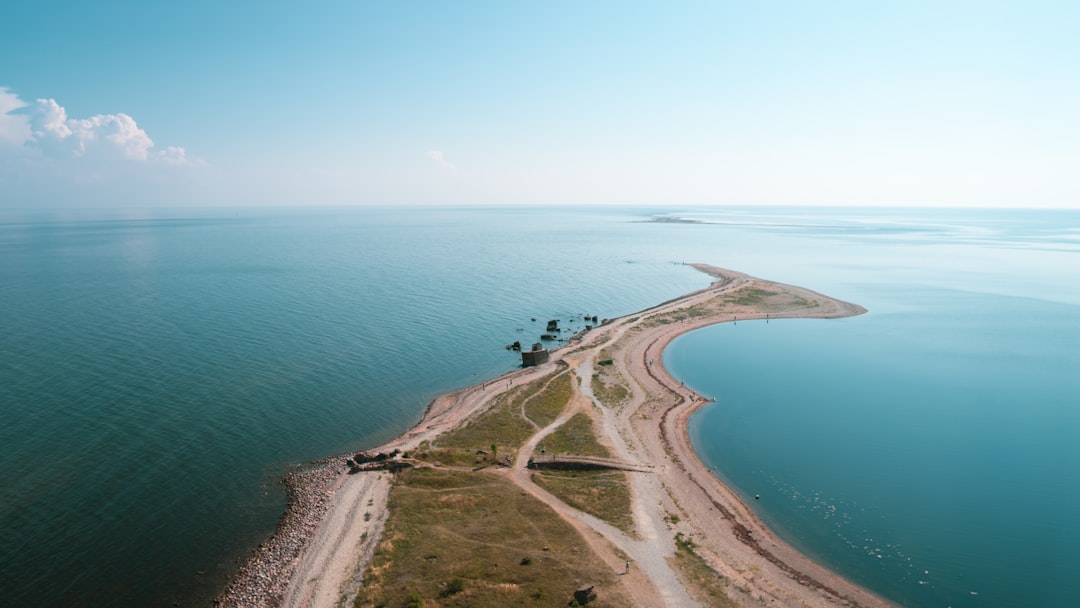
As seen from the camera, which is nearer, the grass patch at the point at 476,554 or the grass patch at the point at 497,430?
the grass patch at the point at 476,554

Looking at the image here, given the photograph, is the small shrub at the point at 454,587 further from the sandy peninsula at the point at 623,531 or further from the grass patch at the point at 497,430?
the grass patch at the point at 497,430

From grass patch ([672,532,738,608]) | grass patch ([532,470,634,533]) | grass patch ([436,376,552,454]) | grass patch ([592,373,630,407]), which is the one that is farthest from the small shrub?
grass patch ([592,373,630,407])

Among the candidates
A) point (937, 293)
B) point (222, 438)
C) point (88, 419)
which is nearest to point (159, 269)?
point (88, 419)

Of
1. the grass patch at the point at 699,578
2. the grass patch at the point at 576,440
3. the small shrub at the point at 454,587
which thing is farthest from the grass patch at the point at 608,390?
the small shrub at the point at 454,587

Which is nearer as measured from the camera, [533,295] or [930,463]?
[930,463]

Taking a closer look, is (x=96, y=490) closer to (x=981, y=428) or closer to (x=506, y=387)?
(x=506, y=387)

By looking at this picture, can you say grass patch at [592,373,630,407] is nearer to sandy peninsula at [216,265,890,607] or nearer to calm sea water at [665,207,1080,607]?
sandy peninsula at [216,265,890,607]
